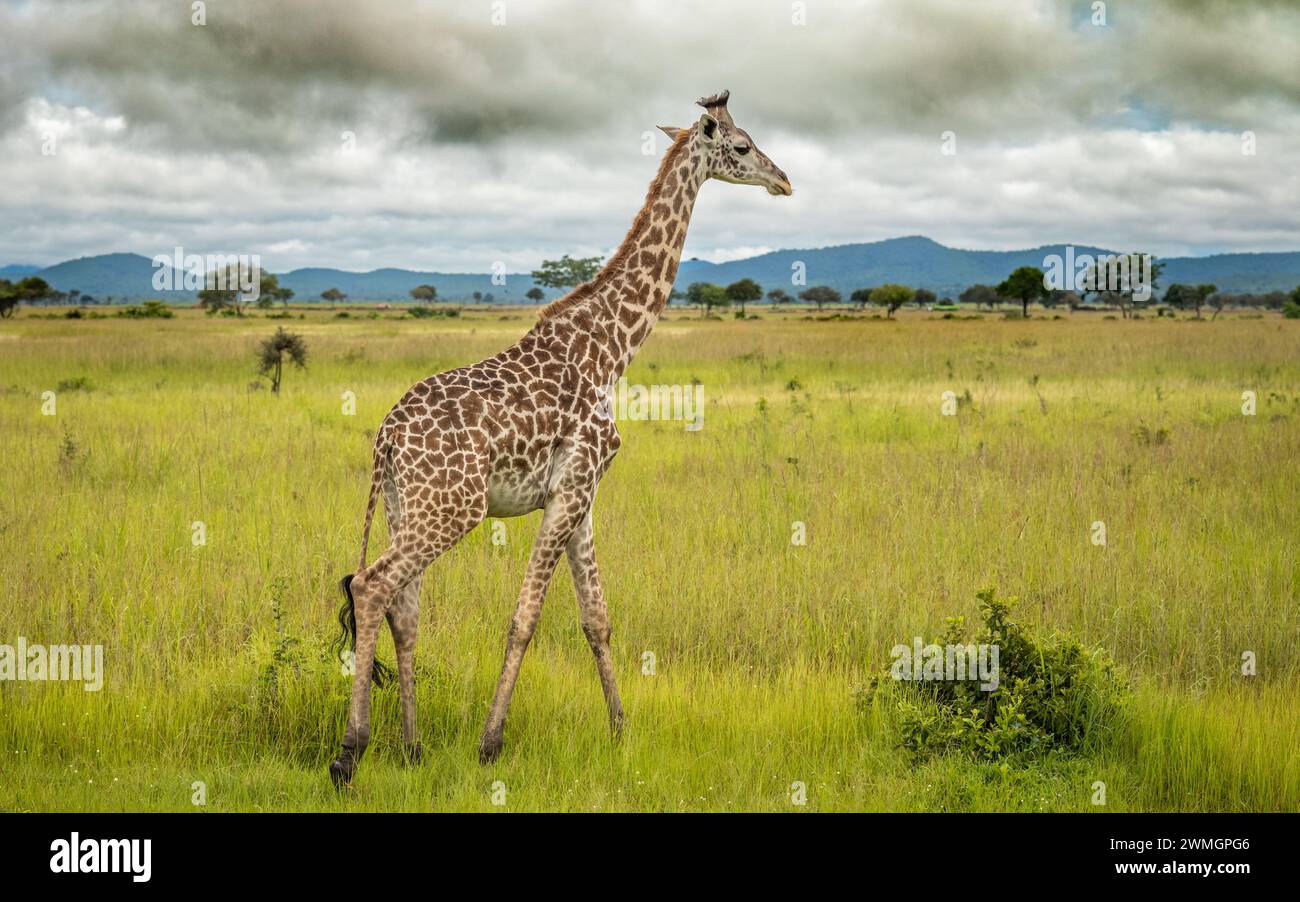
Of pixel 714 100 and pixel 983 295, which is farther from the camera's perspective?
pixel 983 295

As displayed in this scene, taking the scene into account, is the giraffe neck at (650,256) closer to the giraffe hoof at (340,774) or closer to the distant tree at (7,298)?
the giraffe hoof at (340,774)

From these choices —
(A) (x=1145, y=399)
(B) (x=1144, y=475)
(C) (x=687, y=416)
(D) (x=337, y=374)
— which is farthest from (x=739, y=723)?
(D) (x=337, y=374)

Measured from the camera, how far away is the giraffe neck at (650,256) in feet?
20.9

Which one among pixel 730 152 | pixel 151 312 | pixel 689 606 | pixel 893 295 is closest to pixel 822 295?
pixel 893 295

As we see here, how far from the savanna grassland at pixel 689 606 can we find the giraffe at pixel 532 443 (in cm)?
60

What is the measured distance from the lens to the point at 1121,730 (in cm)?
639

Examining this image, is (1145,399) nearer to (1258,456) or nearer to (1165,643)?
(1258,456)

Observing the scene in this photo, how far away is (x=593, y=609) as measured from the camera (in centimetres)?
636

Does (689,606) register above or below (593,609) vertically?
below

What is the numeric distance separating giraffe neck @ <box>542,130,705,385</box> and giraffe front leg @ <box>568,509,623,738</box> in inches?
41.0

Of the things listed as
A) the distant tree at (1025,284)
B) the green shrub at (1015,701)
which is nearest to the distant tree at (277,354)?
the green shrub at (1015,701)

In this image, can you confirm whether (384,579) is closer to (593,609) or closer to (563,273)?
(593,609)

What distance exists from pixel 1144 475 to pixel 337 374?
21.0 metres

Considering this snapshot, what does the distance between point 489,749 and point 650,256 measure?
10.4ft
